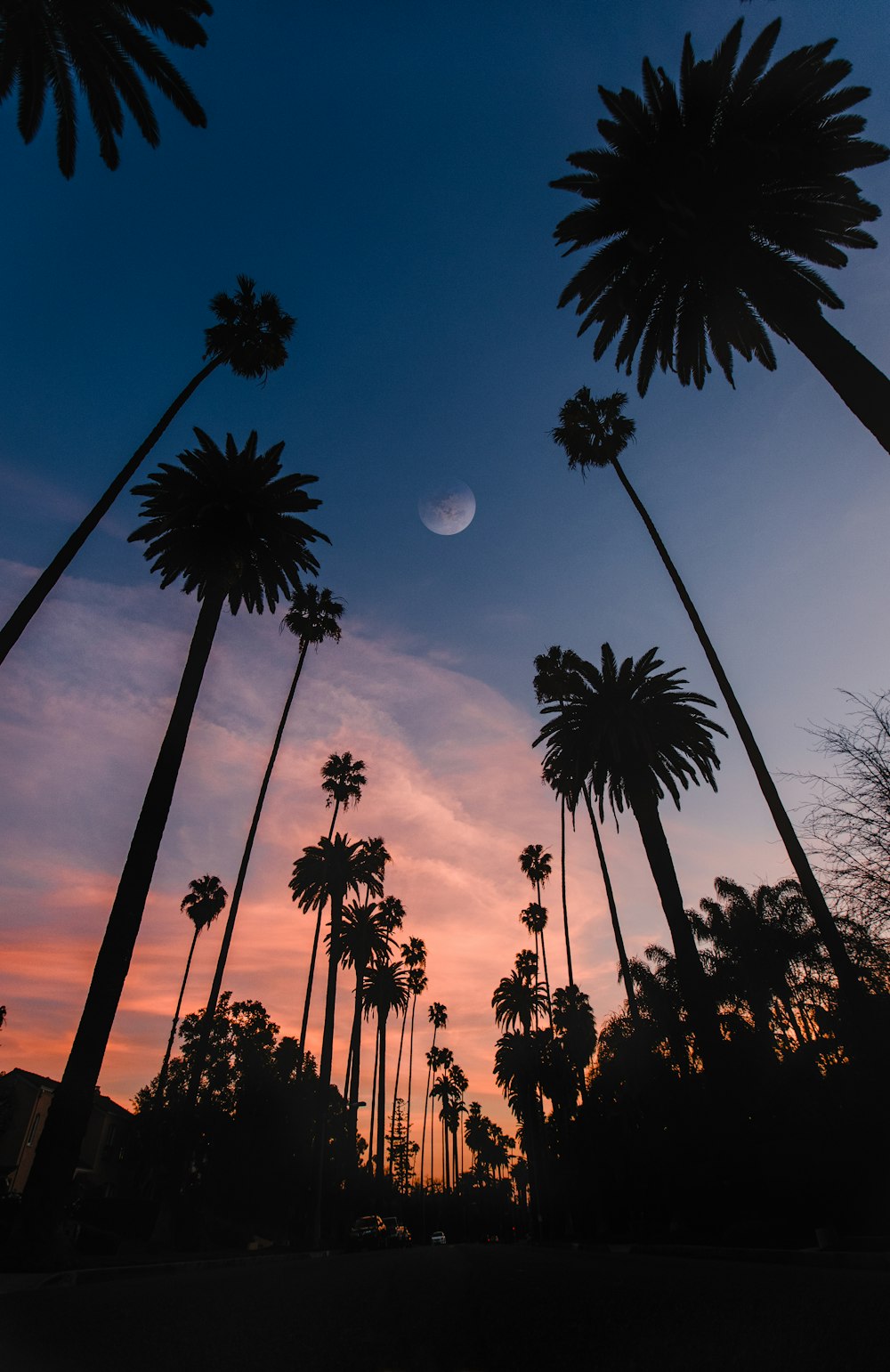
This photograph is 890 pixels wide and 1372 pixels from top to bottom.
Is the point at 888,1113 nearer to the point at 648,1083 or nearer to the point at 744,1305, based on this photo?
the point at 744,1305

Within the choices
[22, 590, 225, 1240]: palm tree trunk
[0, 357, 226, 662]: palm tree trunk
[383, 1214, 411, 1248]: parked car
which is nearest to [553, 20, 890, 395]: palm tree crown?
[0, 357, 226, 662]: palm tree trunk

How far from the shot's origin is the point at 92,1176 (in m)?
55.4

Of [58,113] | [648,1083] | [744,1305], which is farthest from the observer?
[648,1083]

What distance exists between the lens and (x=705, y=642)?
2298 centimetres

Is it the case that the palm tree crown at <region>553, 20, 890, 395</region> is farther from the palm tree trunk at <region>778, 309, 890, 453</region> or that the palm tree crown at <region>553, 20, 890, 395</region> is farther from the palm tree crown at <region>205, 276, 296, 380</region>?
the palm tree crown at <region>205, 276, 296, 380</region>

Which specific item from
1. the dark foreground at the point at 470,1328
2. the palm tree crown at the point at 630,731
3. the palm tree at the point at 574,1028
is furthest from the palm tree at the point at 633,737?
the palm tree at the point at 574,1028

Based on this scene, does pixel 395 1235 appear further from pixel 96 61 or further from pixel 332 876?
pixel 96 61

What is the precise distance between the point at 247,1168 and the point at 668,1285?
164 feet

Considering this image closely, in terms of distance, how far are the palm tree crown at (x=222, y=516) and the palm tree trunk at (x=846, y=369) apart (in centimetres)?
1751

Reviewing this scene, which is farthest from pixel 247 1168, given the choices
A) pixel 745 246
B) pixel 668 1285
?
pixel 745 246

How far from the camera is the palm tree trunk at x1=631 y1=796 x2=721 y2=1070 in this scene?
80.2 feet

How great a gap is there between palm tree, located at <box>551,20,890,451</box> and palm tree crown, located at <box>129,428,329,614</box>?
13.1 metres

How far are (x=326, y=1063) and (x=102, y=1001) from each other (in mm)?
26929

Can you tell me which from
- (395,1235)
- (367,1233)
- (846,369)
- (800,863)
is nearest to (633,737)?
(800,863)
